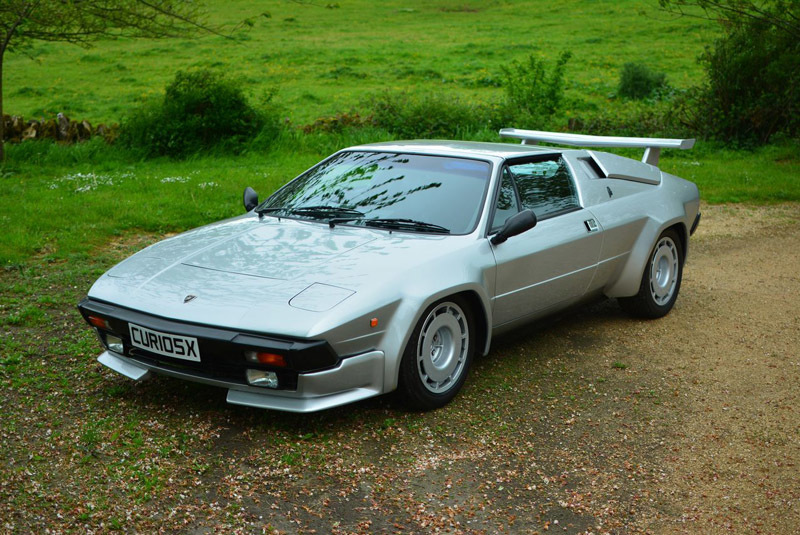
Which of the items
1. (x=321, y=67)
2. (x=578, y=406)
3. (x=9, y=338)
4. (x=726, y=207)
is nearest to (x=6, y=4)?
(x=9, y=338)

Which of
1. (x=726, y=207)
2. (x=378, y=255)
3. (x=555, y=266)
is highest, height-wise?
(x=378, y=255)

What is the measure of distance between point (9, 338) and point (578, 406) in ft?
12.3

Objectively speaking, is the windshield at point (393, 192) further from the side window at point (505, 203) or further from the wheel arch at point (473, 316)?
the wheel arch at point (473, 316)

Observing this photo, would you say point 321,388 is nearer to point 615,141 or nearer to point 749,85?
point 615,141

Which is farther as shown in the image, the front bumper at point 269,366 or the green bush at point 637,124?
the green bush at point 637,124

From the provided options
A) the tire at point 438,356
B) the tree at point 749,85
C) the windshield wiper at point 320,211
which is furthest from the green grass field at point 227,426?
the tree at point 749,85

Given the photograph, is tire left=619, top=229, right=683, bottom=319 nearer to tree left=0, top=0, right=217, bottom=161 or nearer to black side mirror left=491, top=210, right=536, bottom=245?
black side mirror left=491, top=210, right=536, bottom=245

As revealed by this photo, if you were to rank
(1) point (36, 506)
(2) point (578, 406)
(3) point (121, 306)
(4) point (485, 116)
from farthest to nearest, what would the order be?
(4) point (485, 116) → (2) point (578, 406) → (3) point (121, 306) → (1) point (36, 506)

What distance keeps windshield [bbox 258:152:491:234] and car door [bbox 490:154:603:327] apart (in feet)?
0.71

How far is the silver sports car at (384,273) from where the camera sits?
407 cm

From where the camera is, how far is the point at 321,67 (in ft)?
87.1

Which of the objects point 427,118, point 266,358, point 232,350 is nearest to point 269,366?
point 266,358

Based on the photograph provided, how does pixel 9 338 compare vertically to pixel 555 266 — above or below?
below

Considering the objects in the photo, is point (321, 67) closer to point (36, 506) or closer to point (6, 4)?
point (6, 4)
